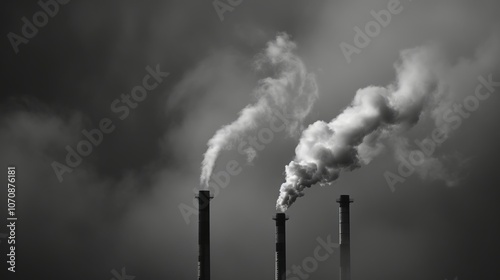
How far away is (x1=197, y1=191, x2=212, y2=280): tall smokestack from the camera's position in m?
57.8

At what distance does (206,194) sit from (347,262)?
42.6 feet

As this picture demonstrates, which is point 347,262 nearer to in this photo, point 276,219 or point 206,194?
point 276,219

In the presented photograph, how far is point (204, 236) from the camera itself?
5831cm

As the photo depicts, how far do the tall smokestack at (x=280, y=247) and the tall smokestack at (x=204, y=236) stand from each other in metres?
5.73

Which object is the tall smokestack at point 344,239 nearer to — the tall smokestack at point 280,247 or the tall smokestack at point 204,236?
the tall smokestack at point 280,247

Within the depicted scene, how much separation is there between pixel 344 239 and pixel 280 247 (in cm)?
538

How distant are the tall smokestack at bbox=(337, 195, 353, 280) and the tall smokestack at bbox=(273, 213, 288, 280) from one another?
15.6 ft

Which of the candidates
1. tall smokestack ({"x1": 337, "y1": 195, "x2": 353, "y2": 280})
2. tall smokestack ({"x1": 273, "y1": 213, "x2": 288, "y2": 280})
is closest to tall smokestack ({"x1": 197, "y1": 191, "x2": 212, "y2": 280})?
tall smokestack ({"x1": 273, "y1": 213, "x2": 288, "y2": 280})

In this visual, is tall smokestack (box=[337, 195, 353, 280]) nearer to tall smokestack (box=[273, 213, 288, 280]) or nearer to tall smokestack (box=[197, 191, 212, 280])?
tall smokestack (box=[273, 213, 288, 280])

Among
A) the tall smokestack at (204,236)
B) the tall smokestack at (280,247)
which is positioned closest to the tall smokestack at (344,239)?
the tall smokestack at (280,247)

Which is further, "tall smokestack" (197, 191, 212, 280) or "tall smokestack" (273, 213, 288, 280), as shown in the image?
"tall smokestack" (273, 213, 288, 280)

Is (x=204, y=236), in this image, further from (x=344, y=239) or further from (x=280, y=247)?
(x=344, y=239)

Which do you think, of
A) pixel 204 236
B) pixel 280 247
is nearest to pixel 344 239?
pixel 280 247

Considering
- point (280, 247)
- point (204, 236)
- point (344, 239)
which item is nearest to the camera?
point (204, 236)
